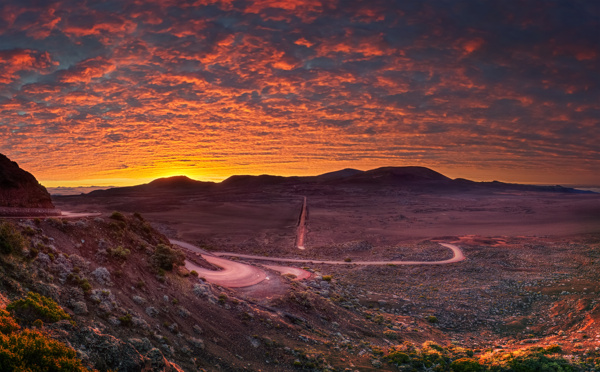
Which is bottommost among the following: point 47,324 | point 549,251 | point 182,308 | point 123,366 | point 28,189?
point 549,251

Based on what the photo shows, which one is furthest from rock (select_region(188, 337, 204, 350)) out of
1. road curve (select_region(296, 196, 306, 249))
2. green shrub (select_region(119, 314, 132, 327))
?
road curve (select_region(296, 196, 306, 249))

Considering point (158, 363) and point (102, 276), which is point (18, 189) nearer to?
point (102, 276)

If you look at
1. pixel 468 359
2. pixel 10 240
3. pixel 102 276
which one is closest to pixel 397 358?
pixel 468 359

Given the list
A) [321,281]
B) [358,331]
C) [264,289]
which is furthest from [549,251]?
[264,289]

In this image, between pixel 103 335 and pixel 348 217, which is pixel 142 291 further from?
pixel 348 217

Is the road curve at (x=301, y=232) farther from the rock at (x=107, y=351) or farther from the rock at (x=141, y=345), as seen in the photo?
the rock at (x=107, y=351)

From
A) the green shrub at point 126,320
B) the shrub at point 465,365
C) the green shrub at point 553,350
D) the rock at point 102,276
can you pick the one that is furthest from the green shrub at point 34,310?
the green shrub at point 553,350
